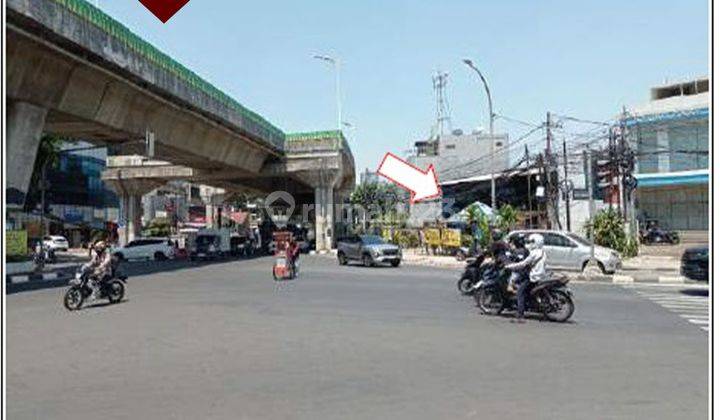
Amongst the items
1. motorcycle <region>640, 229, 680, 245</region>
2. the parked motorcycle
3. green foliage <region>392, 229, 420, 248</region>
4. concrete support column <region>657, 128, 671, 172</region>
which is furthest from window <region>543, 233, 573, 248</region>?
concrete support column <region>657, 128, 671, 172</region>

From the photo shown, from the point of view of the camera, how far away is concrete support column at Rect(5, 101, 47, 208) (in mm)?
19953

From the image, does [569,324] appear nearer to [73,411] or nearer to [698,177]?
[73,411]

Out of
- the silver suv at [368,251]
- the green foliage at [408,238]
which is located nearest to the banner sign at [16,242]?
the silver suv at [368,251]

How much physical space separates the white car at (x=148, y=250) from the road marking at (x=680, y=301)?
95.9 feet

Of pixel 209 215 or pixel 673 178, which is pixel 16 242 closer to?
pixel 673 178

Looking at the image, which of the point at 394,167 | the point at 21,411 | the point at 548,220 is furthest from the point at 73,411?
the point at 548,220

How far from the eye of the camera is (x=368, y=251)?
31.3 m

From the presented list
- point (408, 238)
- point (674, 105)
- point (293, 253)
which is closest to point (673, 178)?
point (674, 105)

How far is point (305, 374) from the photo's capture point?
7945 mm

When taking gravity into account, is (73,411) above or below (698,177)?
below

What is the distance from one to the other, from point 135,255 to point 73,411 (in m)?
38.2

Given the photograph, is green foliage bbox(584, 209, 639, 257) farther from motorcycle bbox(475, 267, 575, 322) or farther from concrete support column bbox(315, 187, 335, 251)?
motorcycle bbox(475, 267, 575, 322)

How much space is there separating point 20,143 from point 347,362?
15486mm

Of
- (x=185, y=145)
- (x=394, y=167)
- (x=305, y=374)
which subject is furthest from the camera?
(x=394, y=167)
